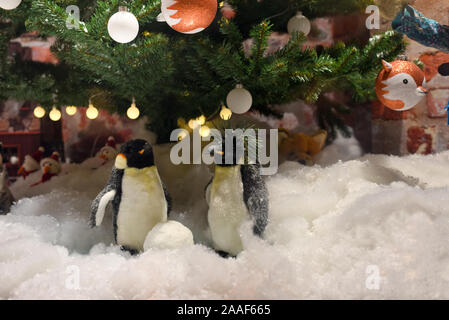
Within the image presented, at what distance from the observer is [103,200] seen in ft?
2.54

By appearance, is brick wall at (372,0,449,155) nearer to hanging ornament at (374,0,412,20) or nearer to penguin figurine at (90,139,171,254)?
hanging ornament at (374,0,412,20)

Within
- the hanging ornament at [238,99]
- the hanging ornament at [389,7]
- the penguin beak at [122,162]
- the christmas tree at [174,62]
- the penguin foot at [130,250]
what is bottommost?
the penguin foot at [130,250]

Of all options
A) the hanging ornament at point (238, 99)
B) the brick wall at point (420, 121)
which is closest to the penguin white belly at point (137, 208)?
the hanging ornament at point (238, 99)

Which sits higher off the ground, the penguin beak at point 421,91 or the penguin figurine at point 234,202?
the penguin beak at point 421,91

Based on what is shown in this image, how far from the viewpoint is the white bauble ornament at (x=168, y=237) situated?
69 cm

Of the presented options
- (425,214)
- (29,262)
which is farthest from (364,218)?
(29,262)

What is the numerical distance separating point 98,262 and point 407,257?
0.50m

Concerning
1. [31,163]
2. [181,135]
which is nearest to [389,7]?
[181,135]

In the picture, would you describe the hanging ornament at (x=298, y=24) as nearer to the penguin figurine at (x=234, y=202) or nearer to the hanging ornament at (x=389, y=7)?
the hanging ornament at (x=389, y=7)

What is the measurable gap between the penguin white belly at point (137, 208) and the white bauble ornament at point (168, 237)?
0.08 m

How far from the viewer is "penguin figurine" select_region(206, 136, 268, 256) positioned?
75cm

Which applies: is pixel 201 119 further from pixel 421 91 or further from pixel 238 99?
pixel 421 91

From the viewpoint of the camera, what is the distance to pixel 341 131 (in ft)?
4.57

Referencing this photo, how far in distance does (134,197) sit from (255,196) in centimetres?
26
